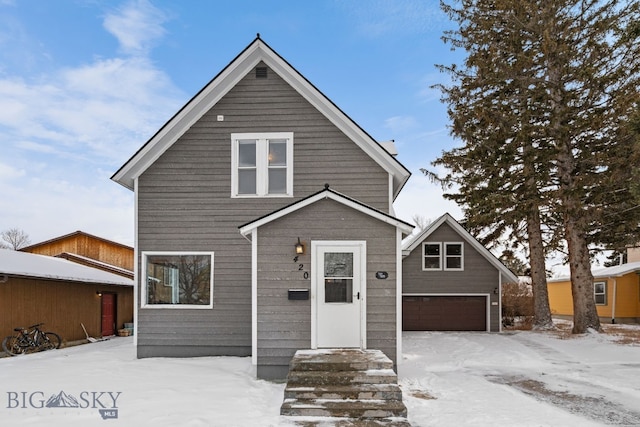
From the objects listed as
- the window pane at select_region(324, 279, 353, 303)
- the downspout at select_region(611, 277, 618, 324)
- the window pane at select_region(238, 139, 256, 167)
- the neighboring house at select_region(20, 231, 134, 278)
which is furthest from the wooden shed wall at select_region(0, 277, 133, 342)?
the downspout at select_region(611, 277, 618, 324)

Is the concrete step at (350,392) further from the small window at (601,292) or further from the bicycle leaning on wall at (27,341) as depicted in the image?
the small window at (601,292)

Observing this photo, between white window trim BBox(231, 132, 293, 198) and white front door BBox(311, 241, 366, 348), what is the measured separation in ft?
8.01

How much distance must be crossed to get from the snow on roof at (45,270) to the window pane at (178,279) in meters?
5.15

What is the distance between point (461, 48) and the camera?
672 inches

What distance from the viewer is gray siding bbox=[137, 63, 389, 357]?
9578 millimetres

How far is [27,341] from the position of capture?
12.4 meters

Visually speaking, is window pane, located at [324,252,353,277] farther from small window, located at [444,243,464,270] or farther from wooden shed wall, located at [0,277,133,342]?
wooden shed wall, located at [0,277,133,342]

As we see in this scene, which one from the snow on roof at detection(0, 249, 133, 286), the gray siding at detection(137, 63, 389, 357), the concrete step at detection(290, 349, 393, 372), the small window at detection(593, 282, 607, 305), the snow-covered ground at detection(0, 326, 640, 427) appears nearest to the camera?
the snow-covered ground at detection(0, 326, 640, 427)

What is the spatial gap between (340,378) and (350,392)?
1.07 ft

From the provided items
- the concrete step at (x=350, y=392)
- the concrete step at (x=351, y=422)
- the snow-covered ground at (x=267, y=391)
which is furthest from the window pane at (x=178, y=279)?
the concrete step at (x=351, y=422)

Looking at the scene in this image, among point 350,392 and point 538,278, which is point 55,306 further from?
point 538,278

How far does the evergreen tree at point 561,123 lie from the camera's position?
1366 centimetres

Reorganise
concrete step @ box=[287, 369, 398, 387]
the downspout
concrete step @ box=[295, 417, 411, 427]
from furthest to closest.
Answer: the downspout, concrete step @ box=[287, 369, 398, 387], concrete step @ box=[295, 417, 411, 427]

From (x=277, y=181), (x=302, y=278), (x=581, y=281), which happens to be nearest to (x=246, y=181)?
(x=277, y=181)
